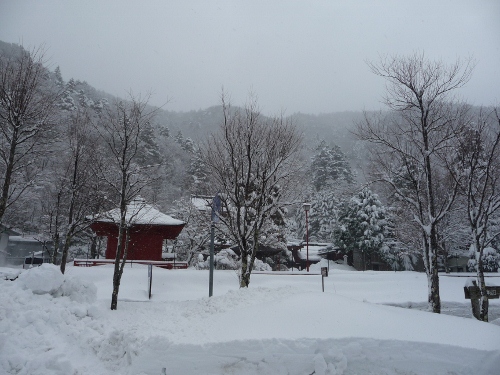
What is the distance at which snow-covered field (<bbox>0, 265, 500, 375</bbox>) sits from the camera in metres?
4.69

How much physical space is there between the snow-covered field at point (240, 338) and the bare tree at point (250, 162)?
11.0 ft

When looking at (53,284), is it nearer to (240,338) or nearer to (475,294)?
(240,338)

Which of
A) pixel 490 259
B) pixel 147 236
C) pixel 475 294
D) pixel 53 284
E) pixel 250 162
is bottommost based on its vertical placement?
pixel 475 294

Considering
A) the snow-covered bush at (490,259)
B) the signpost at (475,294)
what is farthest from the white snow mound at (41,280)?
the snow-covered bush at (490,259)

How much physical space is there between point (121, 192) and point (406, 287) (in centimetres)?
1793

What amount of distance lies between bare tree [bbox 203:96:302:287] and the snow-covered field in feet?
11.0

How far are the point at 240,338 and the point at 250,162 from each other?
6.50m

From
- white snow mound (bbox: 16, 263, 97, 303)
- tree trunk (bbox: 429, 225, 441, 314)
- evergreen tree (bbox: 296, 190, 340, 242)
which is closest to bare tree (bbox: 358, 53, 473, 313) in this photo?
tree trunk (bbox: 429, 225, 441, 314)

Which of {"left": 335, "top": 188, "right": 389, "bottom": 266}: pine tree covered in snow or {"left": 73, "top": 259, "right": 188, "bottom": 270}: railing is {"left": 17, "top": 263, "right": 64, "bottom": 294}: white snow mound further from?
{"left": 335, "top": 188, "right": 389, "bottom": 266}: pine tree covered in snow

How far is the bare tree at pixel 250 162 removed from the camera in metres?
10.8

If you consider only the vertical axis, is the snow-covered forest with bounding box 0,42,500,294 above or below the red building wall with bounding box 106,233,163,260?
above

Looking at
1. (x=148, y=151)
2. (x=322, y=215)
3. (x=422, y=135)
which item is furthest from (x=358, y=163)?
(x=148, y=151)

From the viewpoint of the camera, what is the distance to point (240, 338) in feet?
16.7

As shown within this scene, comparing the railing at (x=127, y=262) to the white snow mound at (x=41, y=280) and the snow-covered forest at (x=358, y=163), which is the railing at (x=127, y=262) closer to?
the snow-covered forest at (x=358, y=163)
